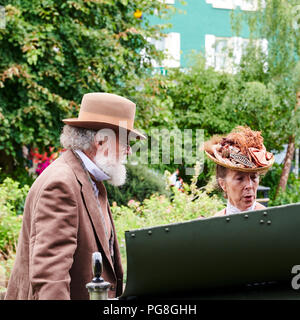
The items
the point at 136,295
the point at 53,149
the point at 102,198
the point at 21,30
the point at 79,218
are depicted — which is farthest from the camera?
the point at 53,149

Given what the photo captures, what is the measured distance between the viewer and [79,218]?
7.87 feet

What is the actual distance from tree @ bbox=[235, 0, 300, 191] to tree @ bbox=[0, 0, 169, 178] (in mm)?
5161

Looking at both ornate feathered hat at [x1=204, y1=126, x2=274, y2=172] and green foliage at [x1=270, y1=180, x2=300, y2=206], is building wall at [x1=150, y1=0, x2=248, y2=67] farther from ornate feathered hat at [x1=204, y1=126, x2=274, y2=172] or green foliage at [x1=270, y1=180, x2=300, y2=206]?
ornate feathered hat at [x1=204, y1=126, x2=274, y2=172]

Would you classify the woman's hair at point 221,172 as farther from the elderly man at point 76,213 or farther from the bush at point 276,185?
the bush at point 276,185

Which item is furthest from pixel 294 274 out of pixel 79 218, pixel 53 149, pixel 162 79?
pixel 162 79

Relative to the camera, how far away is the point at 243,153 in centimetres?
299

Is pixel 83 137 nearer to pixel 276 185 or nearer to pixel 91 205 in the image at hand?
pixel 91 205

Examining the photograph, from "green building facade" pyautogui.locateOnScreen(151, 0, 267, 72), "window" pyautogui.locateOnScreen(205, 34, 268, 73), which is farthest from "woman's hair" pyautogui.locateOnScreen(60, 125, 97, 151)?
"green building facade" pyautogui.locateOnScreen(151, 0, 267, 72)

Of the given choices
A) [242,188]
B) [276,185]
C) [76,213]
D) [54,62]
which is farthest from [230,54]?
[76,213]

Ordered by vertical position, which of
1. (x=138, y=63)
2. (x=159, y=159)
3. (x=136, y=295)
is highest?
(x=138, y=63)

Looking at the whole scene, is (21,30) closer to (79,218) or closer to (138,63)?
(138,63)

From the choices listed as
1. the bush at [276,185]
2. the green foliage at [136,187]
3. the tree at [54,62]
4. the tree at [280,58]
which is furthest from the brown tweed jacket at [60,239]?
the bush at [276,185]

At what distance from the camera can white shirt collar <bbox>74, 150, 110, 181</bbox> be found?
2.63 meters
